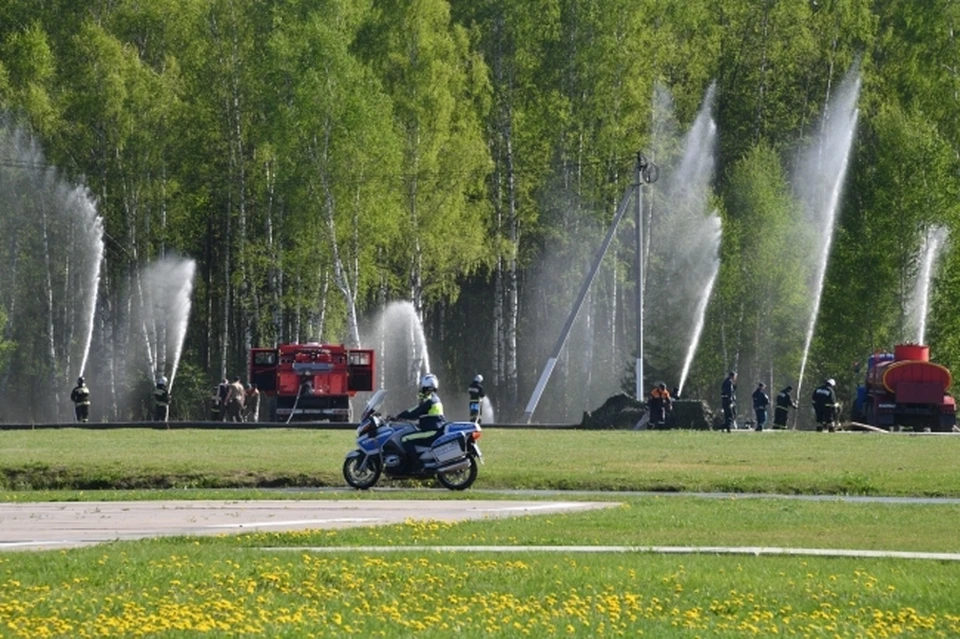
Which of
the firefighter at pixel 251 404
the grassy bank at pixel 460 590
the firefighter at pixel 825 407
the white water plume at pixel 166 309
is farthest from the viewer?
the white water plume at pixel 166 309

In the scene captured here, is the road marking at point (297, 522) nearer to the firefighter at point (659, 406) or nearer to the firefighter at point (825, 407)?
the firefighter at point (659, 406)

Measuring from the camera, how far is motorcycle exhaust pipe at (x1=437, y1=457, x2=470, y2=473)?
107 feet

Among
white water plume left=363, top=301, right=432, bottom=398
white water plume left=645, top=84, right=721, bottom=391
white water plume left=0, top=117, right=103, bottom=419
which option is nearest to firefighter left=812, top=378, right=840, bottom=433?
white water plume left=645, top=84, right=721, bottom=391

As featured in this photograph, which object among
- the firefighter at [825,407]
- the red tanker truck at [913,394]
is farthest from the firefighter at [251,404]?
the red tanker truck at [913,394]

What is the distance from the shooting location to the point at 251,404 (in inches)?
2832

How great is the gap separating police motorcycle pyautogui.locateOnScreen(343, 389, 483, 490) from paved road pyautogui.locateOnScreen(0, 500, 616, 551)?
3.16 m

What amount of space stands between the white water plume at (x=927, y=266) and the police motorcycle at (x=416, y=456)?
152 feet

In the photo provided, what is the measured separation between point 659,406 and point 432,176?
2250cm

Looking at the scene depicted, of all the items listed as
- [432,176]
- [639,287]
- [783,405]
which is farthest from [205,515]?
[432,176]

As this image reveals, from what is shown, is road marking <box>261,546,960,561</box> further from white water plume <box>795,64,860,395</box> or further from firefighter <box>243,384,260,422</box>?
white water plume <box>795,64,860,395</box>

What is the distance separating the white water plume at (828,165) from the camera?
81.4m

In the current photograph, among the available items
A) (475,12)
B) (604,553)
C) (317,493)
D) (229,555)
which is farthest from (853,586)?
(475,12)

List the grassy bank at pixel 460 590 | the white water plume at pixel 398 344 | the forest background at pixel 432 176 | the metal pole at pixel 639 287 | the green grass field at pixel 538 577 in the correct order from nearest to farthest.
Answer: the grassy bank at pixel 460 590
the green grass field at pixel 538 577
the metal pole at pixel 639 287
the forest background at pixel 432 176
the white water plume at pixel 398 344

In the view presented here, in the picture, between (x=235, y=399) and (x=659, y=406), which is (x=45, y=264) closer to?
(x=235, y=399)
